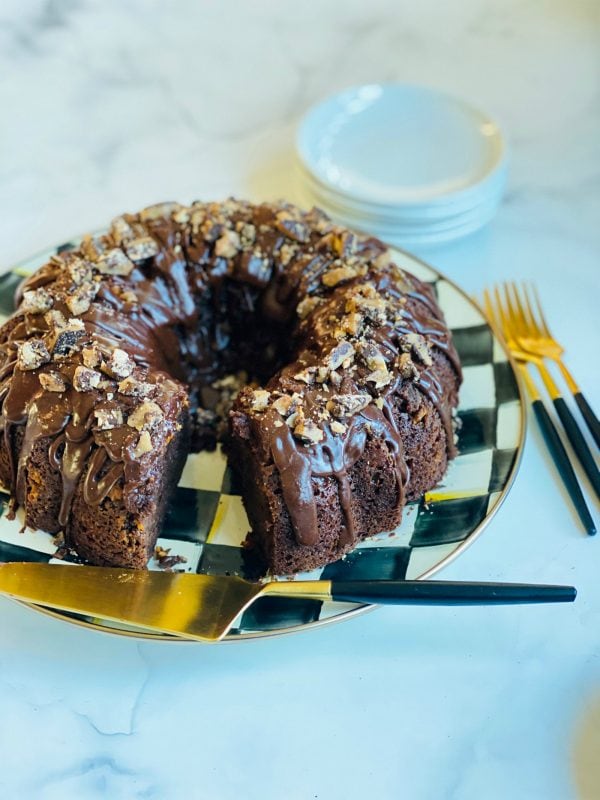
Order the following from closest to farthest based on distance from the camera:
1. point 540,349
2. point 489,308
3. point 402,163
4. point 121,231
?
point 121,231 < point 540,349 < point 489,308 < point 402,163

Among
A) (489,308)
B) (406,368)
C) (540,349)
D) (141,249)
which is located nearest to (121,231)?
(141,249)

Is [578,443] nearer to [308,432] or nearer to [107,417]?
[308,432]

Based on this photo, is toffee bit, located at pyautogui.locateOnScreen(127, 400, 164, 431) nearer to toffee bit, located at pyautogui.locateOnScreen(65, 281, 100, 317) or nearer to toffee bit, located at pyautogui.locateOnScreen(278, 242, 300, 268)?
toffee bit, located at pyautogui.locateOnScreen(65, 281, 100, 317)

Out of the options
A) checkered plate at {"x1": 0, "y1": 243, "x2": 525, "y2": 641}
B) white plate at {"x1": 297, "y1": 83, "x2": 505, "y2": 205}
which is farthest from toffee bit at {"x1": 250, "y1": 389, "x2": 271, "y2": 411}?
white plate at {"x1": 297, "y1": 83, "x2": 505, "y2": 205}

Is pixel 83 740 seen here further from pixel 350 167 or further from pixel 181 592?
pixel 350 167

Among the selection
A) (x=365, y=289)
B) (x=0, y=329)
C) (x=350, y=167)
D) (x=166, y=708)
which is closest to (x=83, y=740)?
(x=166, y=708)

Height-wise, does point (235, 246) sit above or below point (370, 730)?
above
